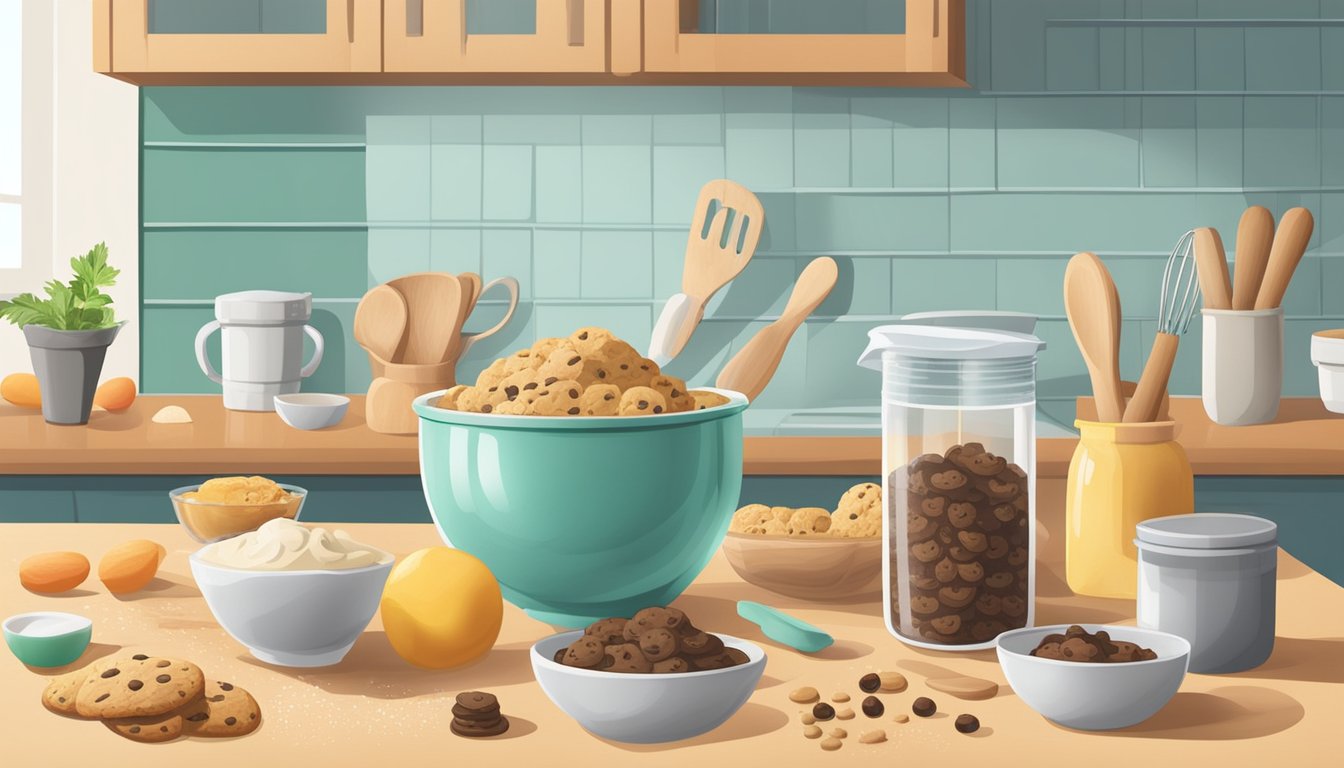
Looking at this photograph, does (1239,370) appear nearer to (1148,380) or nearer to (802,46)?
(802,46)

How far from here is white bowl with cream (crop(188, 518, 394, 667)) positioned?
983mm

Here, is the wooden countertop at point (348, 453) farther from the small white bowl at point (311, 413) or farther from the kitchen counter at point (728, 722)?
the kitchen counter at point (728, 722)

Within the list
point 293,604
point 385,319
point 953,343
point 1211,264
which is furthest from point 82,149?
point 953,343

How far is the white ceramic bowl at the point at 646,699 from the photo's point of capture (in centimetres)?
84

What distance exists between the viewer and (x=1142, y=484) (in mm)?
1192

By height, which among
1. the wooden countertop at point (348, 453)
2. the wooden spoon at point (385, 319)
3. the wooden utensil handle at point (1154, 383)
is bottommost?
the wooden countertop at point (348, 453)

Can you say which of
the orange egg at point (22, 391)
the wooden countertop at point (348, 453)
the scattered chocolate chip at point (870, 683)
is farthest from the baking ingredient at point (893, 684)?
the orange egg at point (22, 391)

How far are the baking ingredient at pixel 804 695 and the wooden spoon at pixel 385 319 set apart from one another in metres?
1.78

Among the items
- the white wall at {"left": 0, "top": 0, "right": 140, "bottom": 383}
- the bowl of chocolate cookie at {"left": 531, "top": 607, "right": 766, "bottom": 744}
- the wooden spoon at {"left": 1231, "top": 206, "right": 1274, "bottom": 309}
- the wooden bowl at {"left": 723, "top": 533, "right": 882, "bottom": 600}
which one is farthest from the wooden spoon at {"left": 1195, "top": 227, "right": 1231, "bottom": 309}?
the white wall at {"left": 0, "top": 0, "right": 140, "bottom": 383}

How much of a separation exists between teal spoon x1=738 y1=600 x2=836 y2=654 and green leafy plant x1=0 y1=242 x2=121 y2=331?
1695 millimetres

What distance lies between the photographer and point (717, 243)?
2916mm

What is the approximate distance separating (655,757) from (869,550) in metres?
0.42

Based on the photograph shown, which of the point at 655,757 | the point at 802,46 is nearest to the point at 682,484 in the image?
the point at 655,757

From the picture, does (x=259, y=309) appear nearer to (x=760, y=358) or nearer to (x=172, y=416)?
(x=172, y=416)
